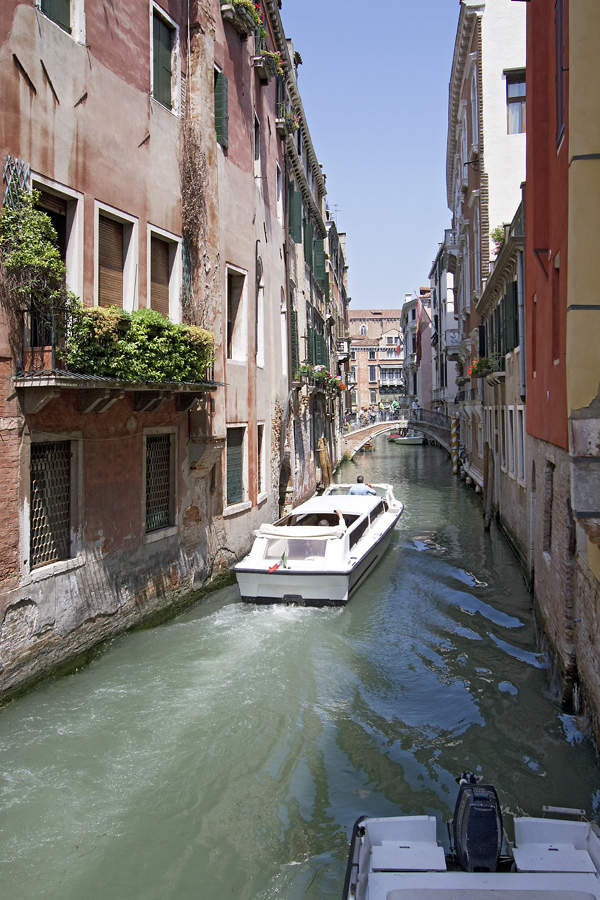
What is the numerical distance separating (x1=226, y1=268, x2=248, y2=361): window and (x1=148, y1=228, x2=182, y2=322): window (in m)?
2.05

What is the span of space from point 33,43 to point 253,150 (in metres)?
5.80

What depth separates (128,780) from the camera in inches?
219

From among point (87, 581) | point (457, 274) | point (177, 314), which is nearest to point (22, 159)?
point (177, 314)

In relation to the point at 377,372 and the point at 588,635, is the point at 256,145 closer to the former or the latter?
the point at 588,635

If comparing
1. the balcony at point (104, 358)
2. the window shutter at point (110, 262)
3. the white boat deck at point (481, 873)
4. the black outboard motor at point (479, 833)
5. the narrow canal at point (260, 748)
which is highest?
the window shutter at point (110, 262)

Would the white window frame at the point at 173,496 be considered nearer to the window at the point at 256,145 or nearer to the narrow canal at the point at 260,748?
the narrow canal at the point at 260,748

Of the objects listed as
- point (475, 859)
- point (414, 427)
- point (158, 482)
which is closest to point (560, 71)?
point (475, 859)

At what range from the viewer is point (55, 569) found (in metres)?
7.20

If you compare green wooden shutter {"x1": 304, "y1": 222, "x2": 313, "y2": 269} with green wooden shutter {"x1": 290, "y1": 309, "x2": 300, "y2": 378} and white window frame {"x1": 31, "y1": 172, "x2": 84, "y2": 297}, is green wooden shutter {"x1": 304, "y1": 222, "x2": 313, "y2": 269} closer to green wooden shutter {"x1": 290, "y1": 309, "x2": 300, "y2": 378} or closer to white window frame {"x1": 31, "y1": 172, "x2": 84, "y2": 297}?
green wooden shutter {"x1": 290, "y1": 309, "x2": 300, "y2": 378}

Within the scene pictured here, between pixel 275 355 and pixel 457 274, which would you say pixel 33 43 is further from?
pixel 457 274

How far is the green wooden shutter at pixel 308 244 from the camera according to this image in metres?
21.1

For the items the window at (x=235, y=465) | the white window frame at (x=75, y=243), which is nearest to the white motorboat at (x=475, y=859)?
the white window frame at (x=75, y=243)

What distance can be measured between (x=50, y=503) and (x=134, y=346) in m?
1.79

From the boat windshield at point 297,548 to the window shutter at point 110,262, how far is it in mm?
4006
